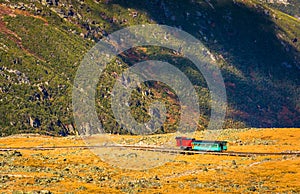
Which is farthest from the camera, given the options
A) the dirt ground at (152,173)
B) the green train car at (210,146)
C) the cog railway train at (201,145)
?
the cog railway train at (201,145)

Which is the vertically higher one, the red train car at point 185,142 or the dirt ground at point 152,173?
the red train car at point 185,142

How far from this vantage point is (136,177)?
91000 millimetres

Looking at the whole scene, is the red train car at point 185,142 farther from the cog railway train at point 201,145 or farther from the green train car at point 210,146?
the green train car at point 210,146

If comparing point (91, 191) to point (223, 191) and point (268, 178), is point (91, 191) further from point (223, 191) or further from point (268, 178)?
point (268, 178)

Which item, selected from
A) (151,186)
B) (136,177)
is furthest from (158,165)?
(151,186)

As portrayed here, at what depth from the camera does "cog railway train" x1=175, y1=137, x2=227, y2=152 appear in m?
118

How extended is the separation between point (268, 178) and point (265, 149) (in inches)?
1537

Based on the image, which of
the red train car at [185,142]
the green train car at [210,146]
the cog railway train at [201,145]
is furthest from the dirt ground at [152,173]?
the red train car at [185,142]

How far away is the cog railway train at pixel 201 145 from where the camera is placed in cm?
11788

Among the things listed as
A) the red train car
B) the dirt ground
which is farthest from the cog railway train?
the dirt ground

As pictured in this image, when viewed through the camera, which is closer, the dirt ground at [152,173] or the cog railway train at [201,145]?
the dirt ground at [152,173]

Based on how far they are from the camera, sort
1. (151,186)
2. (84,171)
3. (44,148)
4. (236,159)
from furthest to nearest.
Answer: (44,148), (236,159), (84,171), (151,186)

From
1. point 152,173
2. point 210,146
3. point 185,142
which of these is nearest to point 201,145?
point 210,146

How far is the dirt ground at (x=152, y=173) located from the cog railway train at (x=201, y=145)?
4.96m
